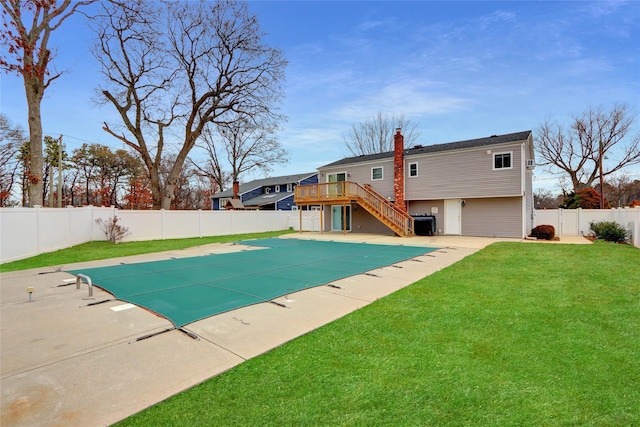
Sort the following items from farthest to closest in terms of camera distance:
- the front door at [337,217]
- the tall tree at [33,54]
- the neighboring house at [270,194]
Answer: the neighboring house at [270,194] → the front door at [337,217] → the tall tree at [33,54]

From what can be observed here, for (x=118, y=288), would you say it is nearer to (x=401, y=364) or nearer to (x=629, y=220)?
(x=401, y=364)

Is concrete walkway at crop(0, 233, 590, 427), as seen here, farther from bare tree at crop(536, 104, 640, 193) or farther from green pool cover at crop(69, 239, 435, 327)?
A: bare tree at crop(536, 104, 640, 193)

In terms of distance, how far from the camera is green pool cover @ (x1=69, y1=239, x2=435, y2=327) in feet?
16.0

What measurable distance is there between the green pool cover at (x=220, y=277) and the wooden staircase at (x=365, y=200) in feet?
19.3

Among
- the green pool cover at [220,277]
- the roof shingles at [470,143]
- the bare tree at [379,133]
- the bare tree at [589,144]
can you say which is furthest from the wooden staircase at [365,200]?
the bare tree at [589,144]

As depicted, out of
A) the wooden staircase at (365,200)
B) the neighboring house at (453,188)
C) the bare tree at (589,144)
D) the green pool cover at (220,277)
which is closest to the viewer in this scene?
the green pool cover at (220,277)

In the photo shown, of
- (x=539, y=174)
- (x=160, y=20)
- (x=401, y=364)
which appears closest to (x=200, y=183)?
(x=160, y=20)

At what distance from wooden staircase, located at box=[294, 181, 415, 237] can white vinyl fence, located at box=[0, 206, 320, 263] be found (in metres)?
4.74

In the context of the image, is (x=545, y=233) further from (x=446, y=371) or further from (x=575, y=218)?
(x=446, y=371)

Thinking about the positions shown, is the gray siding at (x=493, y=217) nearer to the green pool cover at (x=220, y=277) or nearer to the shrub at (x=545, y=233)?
the shrub at (x=545, y=233)

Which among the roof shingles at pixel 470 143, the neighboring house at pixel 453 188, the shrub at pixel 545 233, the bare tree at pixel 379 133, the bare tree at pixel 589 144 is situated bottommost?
the shrub at pixel 545 233

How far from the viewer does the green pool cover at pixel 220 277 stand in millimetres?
4863

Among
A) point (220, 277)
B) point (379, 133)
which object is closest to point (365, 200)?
point (220, 277)

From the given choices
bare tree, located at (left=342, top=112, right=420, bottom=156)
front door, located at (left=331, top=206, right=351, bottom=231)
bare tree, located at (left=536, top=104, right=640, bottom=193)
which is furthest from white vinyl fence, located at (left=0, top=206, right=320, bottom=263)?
bare tree, located at (left=536, top=104, right=640, bottom=193)
